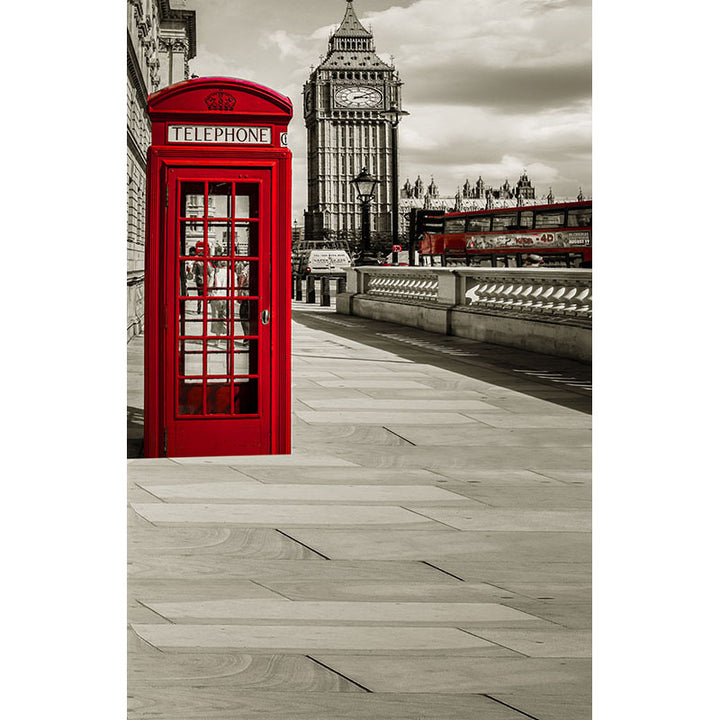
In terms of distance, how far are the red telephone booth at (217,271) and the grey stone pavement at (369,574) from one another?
318 millimetres

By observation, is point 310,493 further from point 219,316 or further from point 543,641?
point 543,641

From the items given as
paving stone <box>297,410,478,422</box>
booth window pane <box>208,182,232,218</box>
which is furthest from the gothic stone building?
booth window pane <box>208,182,232,218</box>

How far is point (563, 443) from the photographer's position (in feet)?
27.3

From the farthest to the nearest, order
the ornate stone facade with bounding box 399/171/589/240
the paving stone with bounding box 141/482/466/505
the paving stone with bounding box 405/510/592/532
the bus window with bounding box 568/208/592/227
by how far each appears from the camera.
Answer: the ornate stone facade with bounding box 399/171/589/240
the bus window with bounding box 568/208/592/227
the paving stone with bounding box 141/482/466/505
the paving stone with bounding box 405/510/592/532

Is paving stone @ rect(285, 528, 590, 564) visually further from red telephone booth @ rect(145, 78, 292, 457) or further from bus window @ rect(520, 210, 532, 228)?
bus window @ rect(520, 210, 532, 228)

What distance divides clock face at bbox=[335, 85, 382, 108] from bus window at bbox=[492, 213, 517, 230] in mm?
126436

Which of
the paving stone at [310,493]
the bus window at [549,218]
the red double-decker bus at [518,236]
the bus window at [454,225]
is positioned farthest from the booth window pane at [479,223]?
the paving stone at [310,493]

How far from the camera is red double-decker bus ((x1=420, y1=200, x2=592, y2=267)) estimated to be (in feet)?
108

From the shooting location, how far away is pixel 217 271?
7.64m

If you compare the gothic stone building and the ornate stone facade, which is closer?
the gothic stone building

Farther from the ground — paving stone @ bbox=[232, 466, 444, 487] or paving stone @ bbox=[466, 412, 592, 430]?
paving stone @ bbox=[466, 412, 592, 430]

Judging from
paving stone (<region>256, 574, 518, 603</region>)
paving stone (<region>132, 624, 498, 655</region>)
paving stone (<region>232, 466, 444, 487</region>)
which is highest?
paving stone (<region>232, 466, 444, 487</region>)

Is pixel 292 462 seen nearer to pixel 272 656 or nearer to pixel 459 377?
pixel 272 656
